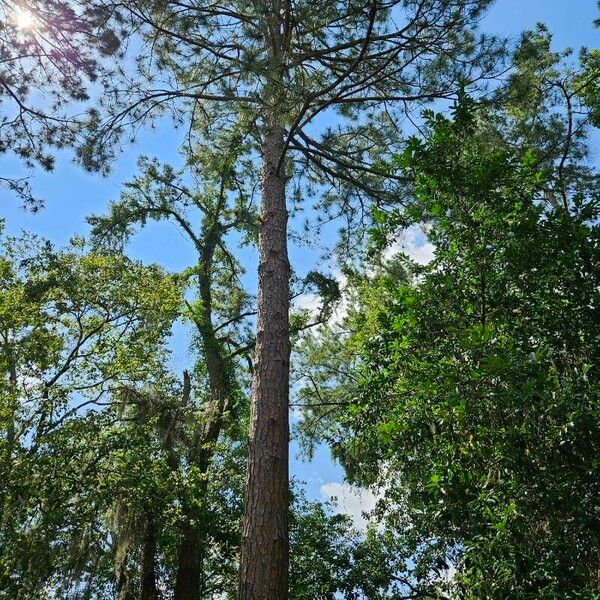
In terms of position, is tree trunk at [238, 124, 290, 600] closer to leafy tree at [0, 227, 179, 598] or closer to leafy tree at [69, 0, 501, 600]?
leafy tree at [69, 0, 501, 600]

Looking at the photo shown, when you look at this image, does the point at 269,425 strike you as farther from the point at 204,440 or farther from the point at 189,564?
the point at 204,440

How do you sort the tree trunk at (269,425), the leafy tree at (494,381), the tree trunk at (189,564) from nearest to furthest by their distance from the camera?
the leafy tree at (494,381) → the tree trunk at (269,425) → the tree trunk at (189,564)

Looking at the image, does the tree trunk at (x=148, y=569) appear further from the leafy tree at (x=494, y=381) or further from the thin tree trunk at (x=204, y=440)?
the leafy tree at (x=494, y=381)

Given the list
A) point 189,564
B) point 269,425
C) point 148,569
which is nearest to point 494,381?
point 269,425

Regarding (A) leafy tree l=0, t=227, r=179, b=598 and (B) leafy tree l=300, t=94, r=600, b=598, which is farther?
(A) leafy tree l=0, t=227, r=179, b=598

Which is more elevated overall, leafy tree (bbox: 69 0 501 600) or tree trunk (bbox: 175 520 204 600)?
leafy tree (bbox: 69 0 501 600)

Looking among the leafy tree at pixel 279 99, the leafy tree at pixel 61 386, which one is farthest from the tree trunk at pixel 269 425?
the leafy tree at pixel 61 386

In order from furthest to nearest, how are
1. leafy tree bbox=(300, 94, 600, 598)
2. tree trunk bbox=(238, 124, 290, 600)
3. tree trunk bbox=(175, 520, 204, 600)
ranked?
tree trunk bbox=(175, 520, 204, 600) → tree trunk bbox=(238, 124, 290, 600) → leafy tree bbox=(300, 94, 600, 598)

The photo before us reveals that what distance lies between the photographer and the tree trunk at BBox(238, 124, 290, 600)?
3.59 m

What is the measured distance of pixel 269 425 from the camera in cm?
438

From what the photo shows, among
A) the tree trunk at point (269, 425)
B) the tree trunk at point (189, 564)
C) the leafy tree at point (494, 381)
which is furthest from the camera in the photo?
the tree trunk at point (189, 564)

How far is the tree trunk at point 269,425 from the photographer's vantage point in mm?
3586

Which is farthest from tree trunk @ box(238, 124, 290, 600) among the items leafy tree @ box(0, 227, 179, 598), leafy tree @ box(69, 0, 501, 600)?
leafy tree @ box(0, 227, 179, 598)

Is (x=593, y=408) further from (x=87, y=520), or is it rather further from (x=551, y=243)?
(x=87, y=520)
